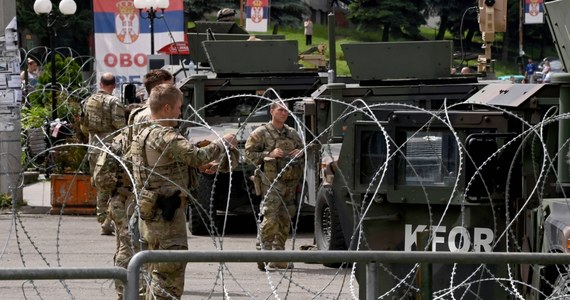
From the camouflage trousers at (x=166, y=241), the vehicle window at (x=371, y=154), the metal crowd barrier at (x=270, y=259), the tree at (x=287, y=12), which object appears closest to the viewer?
the metal crowd barrier at (x=270, y=259)

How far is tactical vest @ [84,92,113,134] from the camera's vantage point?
14.1 meters

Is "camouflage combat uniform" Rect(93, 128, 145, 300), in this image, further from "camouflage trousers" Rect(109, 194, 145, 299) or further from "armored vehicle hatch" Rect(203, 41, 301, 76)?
"armored vehicle hatch" Rect(203, 41, 301, 76)

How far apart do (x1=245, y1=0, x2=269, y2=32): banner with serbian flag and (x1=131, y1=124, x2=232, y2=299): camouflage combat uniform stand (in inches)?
907

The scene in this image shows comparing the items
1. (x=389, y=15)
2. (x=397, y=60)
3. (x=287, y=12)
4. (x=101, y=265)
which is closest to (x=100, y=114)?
(x=101, y=265)

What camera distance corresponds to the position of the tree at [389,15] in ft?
158

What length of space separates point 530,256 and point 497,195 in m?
2.83

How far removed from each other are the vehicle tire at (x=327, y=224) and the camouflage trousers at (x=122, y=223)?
265 cm

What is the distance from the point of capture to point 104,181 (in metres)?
10.1

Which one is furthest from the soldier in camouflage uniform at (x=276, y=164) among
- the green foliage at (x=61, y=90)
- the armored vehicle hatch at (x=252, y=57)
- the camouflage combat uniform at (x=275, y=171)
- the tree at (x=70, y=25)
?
the tree at (x=70, y=25)

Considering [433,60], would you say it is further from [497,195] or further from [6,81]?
[497,195]

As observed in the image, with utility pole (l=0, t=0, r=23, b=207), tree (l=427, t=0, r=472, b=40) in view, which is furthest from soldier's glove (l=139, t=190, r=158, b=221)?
tree (l=427, t=0, r=472, b=40)

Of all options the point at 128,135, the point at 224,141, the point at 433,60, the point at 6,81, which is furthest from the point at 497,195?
the point at 6,81

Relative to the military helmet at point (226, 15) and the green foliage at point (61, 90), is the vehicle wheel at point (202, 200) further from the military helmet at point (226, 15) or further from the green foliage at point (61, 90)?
the military helmet at point (226, 15)

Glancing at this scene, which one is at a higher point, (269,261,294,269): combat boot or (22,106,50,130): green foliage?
(22,106,50,130): green foliage
